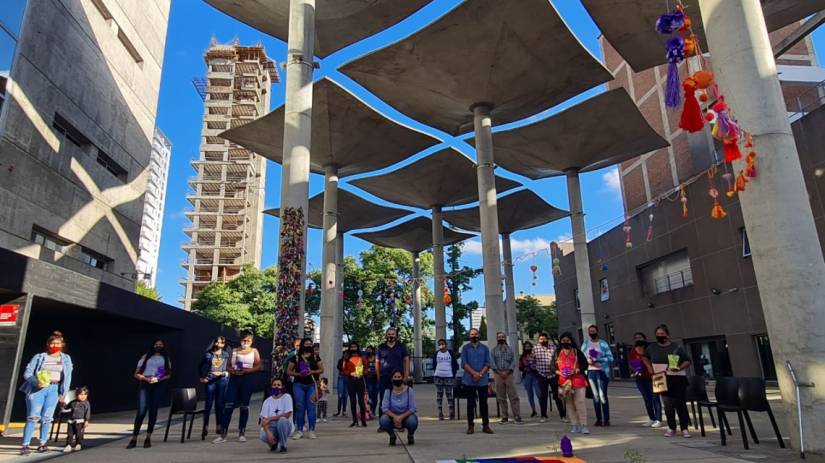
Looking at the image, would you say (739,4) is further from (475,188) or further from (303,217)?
(475,188)

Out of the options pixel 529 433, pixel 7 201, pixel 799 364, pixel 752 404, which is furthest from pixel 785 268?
pixel 7 201

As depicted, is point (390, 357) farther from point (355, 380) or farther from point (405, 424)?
point (405, 424)

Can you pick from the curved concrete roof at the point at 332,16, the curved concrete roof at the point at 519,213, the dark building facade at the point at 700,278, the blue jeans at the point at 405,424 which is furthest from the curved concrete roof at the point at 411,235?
the blue jeans at the point at 405,424

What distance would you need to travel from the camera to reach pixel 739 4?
255 inches

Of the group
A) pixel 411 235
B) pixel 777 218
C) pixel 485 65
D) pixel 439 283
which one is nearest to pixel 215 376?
pixel 777 218

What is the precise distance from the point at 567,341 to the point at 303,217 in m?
6.91

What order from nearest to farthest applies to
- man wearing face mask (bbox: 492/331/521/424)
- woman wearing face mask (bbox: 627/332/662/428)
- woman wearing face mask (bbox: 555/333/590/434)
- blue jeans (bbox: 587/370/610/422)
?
woman wearing face mask (bbox: 555/333/590/434)
woman wearing face mask (bbox: 627/332/662/428)
blue jeans (bbox: 587/370/610/422)
man wearing face mask (bbox: 492/331/521/424)

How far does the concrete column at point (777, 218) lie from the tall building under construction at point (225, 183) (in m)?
58.9

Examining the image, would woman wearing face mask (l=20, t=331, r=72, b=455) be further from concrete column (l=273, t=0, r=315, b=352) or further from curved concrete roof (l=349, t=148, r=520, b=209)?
curved concrete roof (l=349, t=148, r=520, b=209)

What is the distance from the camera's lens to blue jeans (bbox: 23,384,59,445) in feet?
22.2

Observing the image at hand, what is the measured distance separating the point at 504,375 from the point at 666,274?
17833 millimetres

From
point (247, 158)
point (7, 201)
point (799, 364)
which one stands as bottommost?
point (799, 364)

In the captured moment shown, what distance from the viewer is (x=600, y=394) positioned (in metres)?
8.59

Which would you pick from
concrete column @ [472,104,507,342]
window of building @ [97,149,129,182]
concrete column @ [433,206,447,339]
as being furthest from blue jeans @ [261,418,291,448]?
concrete column @ [433,206,447,339]
